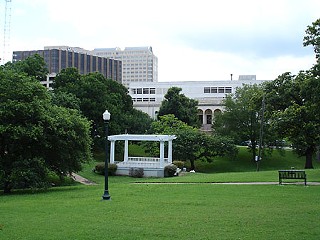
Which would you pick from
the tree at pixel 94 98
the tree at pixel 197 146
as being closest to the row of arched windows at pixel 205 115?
the tree at pixel 94 98

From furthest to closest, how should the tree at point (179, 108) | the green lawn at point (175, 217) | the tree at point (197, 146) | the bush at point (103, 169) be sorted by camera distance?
1. the tree at point (179, 108)
2. the tree at point (197, 146)
3. the bush at point (103, 169)
4. the green lawn at point (175, 217)

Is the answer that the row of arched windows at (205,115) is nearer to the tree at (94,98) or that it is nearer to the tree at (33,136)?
the tree at (94,98)

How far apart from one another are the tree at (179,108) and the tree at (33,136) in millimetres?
42350

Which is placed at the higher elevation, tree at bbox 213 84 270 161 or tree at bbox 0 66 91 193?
tree at bbox 213 84 270 161

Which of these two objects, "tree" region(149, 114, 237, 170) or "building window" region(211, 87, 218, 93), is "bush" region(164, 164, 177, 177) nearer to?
"tree" region(149, 114, 237, 170)

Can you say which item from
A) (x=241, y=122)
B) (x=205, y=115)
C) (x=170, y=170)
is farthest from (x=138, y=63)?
(x=170, y=170)

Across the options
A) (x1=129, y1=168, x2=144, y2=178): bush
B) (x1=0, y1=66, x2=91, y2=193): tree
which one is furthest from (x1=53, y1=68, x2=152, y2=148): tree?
(x1=0, y1=66, x2=91, y2=193): tree

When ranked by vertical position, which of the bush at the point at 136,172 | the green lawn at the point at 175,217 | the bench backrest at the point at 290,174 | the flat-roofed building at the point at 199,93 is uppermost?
the flat-roofed building at the point at 199,93

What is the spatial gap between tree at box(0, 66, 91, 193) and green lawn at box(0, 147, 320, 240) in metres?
6.52

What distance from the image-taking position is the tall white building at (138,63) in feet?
614

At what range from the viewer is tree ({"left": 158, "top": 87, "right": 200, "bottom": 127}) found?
2630 inches

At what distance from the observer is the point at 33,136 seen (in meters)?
A: 22.0

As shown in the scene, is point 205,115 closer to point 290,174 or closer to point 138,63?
point 290,174

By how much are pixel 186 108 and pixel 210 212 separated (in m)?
55.1
